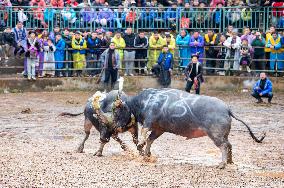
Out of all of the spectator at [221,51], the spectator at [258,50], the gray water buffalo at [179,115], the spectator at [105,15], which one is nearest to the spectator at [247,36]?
the spectator at [258,50]

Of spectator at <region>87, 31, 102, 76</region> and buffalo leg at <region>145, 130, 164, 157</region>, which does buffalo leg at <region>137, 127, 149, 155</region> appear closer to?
buffalo leg at <region>145, 130, 164, 157</region>

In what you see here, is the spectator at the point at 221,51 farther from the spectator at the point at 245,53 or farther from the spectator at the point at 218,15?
the spectator at the point at 218,15

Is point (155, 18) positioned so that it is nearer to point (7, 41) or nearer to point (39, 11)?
point (39, 11)

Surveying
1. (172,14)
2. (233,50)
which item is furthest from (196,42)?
(172,14)

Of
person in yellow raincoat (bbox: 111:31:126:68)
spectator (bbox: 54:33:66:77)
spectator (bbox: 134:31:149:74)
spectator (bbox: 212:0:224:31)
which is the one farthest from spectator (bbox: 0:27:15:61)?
spectator (bbox: 212:0:224:31)

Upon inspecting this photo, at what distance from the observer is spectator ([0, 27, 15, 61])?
27.7 metres

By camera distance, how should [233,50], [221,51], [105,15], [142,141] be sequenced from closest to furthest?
[142,141]
[233,50]
[221,51]
[105,15]

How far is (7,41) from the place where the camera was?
91.8 ft

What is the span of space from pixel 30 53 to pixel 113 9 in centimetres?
354

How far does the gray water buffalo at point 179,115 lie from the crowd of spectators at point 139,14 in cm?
1254

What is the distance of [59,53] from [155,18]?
380cm

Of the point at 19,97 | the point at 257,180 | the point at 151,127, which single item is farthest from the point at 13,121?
the point at 257,180

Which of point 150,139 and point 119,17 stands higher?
point 119,17

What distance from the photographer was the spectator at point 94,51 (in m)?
28.3
